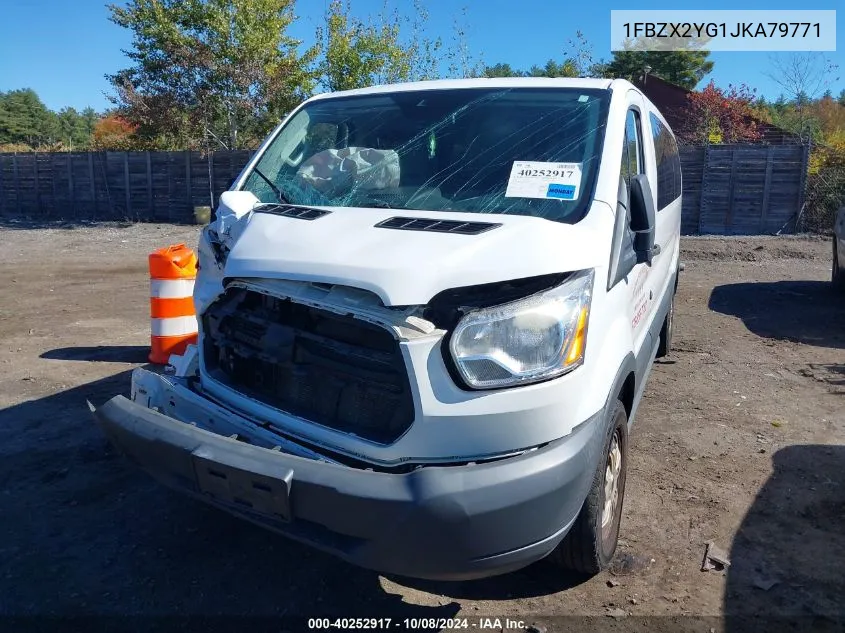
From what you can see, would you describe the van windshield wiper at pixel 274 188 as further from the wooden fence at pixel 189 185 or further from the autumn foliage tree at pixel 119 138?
the autumn foliage tree at pixel 119 138

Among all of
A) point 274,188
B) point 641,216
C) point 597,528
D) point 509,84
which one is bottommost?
point 597,528

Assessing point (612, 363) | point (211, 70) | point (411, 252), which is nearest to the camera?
point (411, 252)

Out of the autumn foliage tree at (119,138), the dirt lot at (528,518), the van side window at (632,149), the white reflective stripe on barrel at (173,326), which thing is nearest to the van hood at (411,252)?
the van side window at (632,149)

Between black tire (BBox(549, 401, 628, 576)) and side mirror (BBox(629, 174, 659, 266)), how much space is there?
2.38 feet

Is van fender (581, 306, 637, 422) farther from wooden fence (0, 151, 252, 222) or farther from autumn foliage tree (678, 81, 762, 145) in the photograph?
autumn foliage tree (678, 81, 762, 145)

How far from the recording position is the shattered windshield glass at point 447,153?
10.2 ft

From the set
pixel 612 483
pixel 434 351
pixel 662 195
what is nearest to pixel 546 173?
pixel 434 351

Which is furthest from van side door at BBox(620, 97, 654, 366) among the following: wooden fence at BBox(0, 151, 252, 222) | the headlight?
wooden fence at BBox(0, 151, 252, 222)

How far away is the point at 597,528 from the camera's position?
283 centimetres

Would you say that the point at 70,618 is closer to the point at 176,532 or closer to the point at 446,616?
the point at 176,532

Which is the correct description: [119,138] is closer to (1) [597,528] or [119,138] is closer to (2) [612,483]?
(2) [612,483]

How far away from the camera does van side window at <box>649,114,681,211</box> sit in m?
4.63

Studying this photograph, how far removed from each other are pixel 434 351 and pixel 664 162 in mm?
3531

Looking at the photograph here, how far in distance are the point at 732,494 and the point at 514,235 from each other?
7.68ft
